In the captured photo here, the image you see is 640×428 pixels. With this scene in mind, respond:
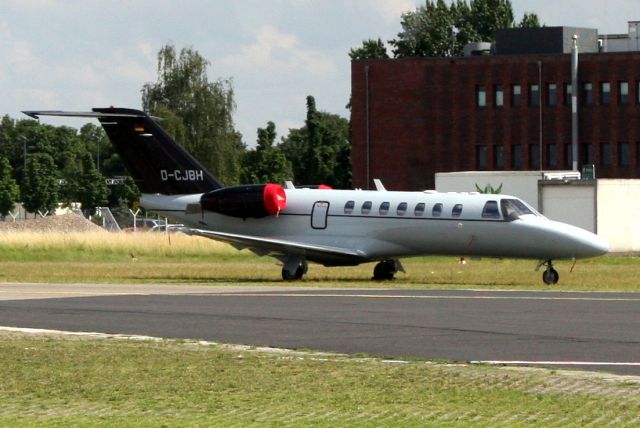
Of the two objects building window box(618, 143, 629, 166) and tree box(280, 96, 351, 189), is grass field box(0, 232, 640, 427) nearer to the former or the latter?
building window box(618, 143, 629, 166)

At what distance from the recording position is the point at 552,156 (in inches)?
3647

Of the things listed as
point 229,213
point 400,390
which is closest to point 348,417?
point 400,390

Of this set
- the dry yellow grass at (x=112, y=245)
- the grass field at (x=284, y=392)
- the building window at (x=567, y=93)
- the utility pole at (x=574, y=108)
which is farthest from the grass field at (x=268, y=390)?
the building window at (x=567, y=93)

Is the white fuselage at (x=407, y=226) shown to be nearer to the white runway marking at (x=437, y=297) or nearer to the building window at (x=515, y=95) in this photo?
the white runway marking at (x=437, y=297)

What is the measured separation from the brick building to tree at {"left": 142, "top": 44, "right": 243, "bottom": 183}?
24.8 metres

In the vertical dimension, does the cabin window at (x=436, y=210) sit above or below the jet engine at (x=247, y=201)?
below

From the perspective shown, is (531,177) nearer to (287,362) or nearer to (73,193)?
(287,362)

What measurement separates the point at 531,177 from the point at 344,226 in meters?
22.3

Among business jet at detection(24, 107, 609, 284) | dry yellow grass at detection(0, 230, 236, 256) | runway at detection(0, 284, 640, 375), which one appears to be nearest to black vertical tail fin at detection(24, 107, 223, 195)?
business jet at detection(24, 107, 609, 284)

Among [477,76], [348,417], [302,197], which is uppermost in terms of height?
[477,76]

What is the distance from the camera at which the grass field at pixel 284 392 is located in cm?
1377

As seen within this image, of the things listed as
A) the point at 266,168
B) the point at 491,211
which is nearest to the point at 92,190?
the point at 266,168

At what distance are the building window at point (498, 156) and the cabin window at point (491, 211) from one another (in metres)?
54.9

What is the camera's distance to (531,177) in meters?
62.0
